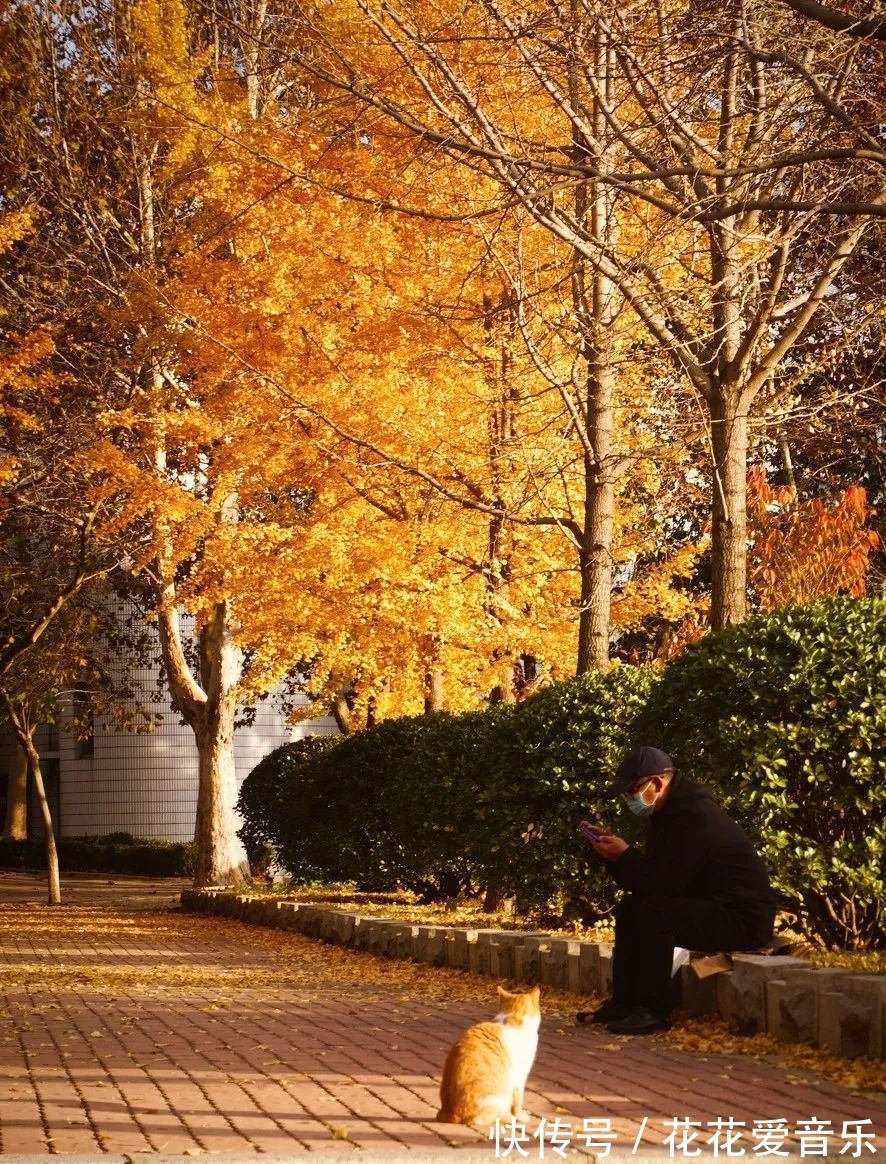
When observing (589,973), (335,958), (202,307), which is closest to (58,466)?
(202,307)

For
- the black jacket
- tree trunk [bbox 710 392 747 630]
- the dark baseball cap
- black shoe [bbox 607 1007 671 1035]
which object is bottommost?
black shoe [bbox 607 1007 671 1035]

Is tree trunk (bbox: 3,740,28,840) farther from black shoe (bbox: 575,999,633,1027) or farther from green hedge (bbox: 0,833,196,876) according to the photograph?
black shoe (bbox: 575,999,633,1027)

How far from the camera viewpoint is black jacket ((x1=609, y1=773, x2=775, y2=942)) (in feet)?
25.4

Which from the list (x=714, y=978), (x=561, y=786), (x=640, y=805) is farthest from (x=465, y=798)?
(x=714, y=978)

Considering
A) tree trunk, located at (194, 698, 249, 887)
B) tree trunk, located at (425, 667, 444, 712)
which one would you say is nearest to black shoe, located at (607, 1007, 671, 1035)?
tree trunk, located at (425, 667, 444, 712)

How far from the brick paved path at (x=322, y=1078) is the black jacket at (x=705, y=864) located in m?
0.85

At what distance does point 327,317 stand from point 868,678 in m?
8.51

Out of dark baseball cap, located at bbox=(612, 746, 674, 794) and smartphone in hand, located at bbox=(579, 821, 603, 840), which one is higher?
dark baseball cap, located at bbox=(612, 746, 674, 794)

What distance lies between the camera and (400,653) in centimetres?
1661

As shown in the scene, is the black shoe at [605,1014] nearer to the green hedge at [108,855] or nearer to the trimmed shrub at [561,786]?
the trimmed shrub at [561,786]

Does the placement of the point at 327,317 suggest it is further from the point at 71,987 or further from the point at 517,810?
the point at 71,987

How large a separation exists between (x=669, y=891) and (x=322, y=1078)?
2.27m

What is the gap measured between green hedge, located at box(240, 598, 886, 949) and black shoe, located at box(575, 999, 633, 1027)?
1.51 m

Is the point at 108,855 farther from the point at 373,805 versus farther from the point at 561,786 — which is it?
the point at 561,786
